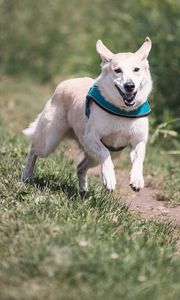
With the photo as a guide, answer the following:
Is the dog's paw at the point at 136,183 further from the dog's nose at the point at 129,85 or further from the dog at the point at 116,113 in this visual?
the dog's nose at the point at 129,85

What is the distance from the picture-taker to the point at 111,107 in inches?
242

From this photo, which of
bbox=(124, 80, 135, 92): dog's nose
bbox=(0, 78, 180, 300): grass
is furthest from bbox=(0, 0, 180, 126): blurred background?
bbox=(0, 78, 180, 300): grass

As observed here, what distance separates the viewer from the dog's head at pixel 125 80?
5.97 m

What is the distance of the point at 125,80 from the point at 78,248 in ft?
6.28

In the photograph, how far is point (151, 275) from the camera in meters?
4.36

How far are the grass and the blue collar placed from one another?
0.70 m

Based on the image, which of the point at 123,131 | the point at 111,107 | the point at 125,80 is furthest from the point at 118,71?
the point at 123,131

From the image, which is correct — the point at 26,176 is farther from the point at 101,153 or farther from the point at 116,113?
the point at 116,113

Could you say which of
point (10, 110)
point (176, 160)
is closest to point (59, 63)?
point (10, 110)

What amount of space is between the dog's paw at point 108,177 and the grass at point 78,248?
0.48 feet

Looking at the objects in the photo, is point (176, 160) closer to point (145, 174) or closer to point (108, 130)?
point (145, 174)

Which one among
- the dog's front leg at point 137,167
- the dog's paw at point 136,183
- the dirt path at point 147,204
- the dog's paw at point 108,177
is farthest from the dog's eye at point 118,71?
the dirt path at point 147,204

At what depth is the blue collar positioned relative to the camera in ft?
20.1

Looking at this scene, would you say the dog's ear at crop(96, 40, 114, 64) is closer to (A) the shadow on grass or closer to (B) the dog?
(B) the dog
